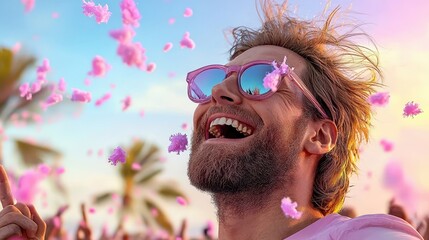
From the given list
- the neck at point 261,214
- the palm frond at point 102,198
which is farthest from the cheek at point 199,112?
the palm frond at point 102,198

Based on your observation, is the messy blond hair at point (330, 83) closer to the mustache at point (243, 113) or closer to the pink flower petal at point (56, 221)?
the mustache at point (243, 113)

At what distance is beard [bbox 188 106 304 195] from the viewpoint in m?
4.02

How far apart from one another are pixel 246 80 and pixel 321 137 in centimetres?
63

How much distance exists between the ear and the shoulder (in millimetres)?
1131

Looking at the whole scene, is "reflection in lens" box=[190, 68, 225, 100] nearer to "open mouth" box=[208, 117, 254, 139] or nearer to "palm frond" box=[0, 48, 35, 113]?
"open mouth" box=[208, 117, 254, 139]

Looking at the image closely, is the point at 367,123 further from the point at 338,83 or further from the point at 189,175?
the point at 189,175

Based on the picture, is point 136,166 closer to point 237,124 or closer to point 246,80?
point 246,80

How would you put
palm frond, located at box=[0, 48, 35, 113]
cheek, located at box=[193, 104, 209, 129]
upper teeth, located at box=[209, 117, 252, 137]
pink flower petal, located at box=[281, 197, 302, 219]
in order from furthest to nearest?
1. palm frond, located at box=[0, 48, 35, 113]
2. cheek, located at box=[193, 104, 209, 129]
3. upper teeth, located at box=[209, 117, 252, 137]
4. pink flower petal, located at box=[281, 197, 302, 219]

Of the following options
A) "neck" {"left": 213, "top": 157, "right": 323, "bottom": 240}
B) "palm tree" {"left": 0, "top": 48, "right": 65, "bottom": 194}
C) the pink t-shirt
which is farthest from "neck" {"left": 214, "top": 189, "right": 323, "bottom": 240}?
"palm tree" {"left": 0, "top": 48, "right": 65, "bottom": 194}

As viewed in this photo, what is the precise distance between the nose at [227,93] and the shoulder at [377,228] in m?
1.28

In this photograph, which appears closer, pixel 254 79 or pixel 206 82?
pixel 254 79

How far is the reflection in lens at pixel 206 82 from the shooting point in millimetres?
4445

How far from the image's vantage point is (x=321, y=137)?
4441 millimetres

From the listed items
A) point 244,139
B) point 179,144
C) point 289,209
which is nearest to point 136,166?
point 179,144
